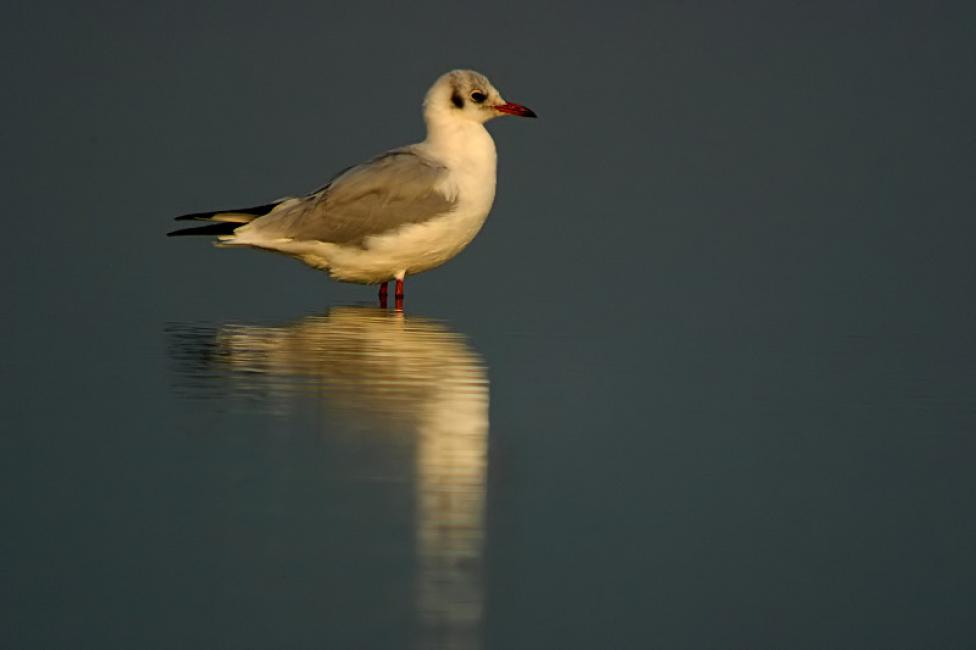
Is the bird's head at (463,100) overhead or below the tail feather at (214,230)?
overhead

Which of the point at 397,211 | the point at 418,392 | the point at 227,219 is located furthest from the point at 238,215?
the point at 418,392

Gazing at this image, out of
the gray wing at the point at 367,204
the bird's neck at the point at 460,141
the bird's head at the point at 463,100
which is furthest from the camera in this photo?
the bird's head at the point at 463,100

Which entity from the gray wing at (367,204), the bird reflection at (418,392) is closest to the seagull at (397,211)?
the gray wing at (367,204)

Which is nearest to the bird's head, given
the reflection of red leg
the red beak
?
the red beak

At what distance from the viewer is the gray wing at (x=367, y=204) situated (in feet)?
31.0

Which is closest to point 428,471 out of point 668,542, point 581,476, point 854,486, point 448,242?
point 581,476

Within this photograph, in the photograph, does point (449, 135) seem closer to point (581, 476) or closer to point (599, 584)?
point (581, 476)

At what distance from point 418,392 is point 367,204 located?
3.32m

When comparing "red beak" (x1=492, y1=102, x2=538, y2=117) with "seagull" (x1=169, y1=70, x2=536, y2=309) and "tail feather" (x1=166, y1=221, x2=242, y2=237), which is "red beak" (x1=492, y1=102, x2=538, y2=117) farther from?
"tail feather" (x1=166, y1=221, x2=242, y2=237)

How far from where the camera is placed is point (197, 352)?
746 centimetres

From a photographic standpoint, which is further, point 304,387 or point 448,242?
point 448,242

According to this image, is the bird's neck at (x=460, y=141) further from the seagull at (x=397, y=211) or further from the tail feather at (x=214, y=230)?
the tail feather at (x=214, y=230)

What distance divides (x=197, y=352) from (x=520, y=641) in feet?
13.9

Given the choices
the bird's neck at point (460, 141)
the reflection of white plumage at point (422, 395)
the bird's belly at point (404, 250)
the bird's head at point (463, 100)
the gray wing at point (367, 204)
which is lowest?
the reflection of white plumage at point (422, 395)
